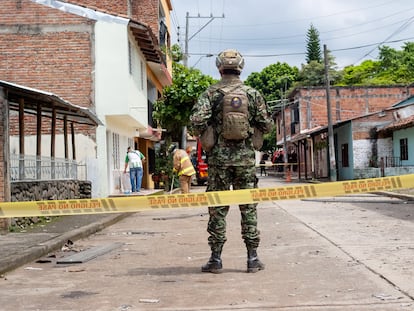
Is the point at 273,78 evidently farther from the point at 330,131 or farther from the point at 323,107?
the point at 330,131

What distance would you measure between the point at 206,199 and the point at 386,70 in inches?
2348

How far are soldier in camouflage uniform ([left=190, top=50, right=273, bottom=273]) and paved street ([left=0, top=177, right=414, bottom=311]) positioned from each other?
0.33 metres

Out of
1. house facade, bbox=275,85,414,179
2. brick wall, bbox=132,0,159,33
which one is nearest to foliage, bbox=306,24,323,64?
house facade, bbox=275,85,414,179

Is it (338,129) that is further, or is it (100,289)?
(338,129)

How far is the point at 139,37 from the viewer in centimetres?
2177

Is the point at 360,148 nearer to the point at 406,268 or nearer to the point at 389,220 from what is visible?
the point at 389,220

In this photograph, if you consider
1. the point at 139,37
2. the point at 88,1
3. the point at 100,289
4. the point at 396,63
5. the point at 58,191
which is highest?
the point at 396,63

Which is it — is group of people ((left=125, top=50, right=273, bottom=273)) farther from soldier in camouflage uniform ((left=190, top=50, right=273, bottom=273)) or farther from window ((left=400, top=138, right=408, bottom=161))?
window ((left=400, top=138, right=408, bottom=161))

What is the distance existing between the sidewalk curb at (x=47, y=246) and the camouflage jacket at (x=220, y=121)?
2627mm

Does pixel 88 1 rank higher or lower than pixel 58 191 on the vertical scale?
higher

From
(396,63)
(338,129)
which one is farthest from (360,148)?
(396,63)

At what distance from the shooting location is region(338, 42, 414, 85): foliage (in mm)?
57469

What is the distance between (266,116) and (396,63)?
57063mm

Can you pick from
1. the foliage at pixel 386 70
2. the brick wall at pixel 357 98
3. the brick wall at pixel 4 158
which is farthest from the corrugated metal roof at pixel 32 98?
the foliage at pixel 386 70
